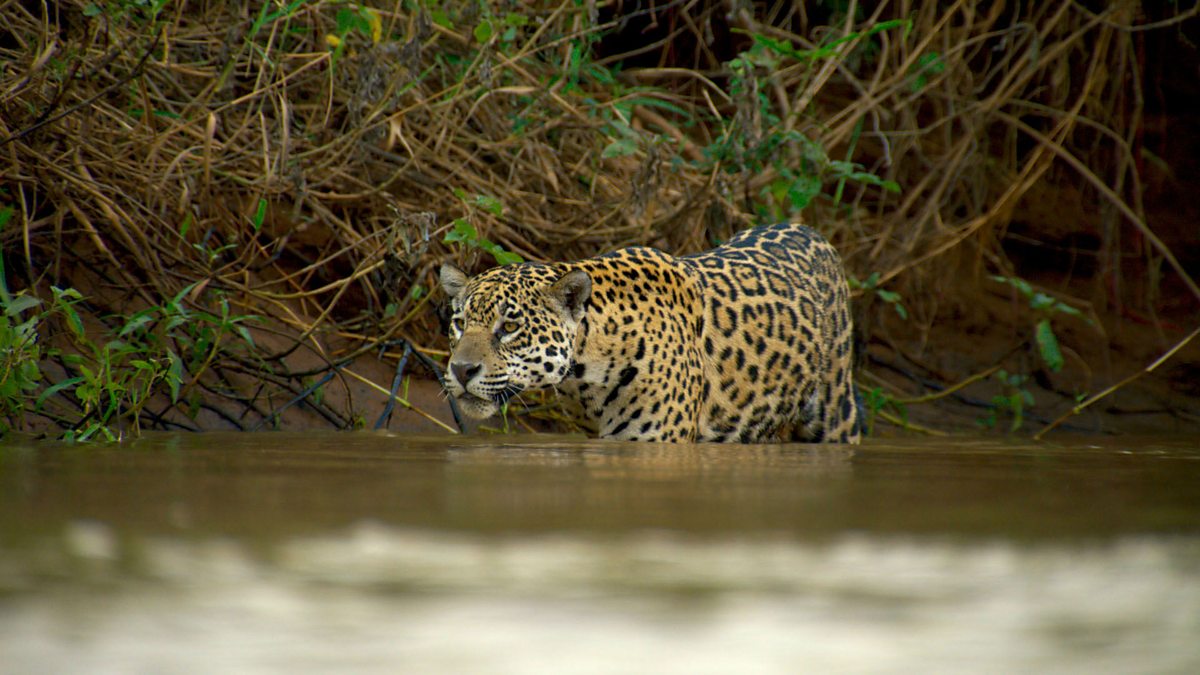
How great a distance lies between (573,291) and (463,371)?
47cm

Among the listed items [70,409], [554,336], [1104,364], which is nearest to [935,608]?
[554,336]

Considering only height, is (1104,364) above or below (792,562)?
below

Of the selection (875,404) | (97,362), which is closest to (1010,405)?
(875,404)

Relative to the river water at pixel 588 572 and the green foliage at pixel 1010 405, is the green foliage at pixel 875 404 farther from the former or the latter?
the river water at pixel 588 572

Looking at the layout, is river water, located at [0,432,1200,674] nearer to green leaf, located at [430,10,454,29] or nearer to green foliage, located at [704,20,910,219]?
green leaf, located at [430,10,454,29]

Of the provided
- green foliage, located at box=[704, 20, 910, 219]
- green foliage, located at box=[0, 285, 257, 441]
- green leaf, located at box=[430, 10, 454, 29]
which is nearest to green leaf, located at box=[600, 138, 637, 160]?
green foliage, located at box=[704, 20, 910, 219]

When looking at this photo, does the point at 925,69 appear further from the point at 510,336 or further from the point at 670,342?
the point at 510,336

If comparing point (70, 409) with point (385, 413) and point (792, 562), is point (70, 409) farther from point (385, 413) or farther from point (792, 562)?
point (792, 562)

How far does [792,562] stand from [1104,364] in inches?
270

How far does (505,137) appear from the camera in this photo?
226 inches

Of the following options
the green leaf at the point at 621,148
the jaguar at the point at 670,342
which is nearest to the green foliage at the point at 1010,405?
the jaguar at the point at 670,342

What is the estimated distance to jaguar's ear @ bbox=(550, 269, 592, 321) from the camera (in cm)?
419

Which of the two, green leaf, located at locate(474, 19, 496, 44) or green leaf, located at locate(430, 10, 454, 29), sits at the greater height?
green leaf, located at locate(430, 10, 454, 29)

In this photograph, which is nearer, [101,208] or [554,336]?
[554,336]
